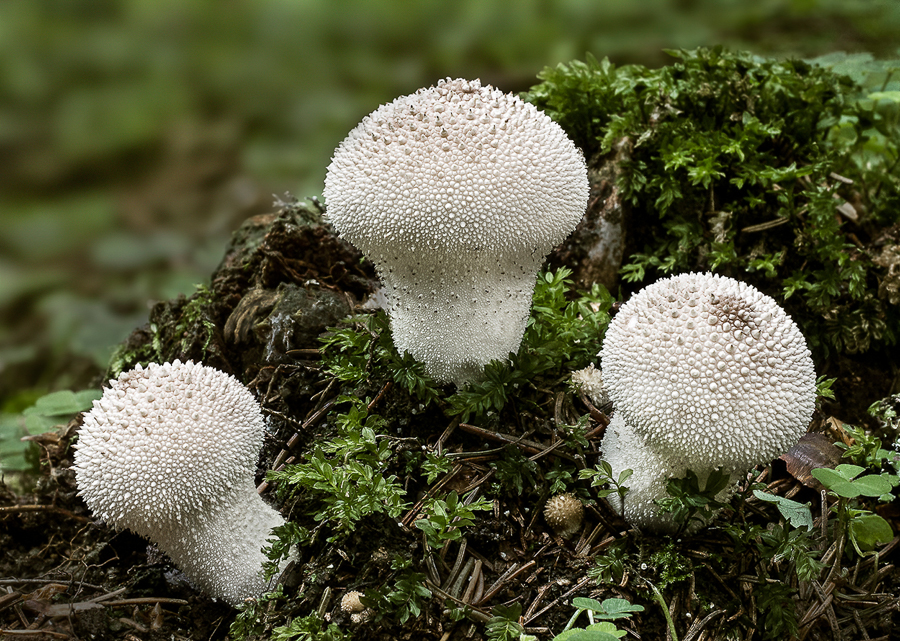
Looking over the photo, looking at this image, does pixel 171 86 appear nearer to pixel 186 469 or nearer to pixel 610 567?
pixel 186 469

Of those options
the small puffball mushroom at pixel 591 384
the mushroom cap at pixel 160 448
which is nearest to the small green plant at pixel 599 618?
the small puffball mushroom at pixel 591 384

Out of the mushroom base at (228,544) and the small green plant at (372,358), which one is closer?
the mushroom base at (228,544)

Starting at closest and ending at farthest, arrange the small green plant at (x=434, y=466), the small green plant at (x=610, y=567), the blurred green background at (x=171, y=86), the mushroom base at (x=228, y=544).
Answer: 1. the small green plant at (x=610, y=567)
2. the mushroom base at (x=228, y=544)
3. the small green plant at (x=434, y=466)
4. the blurred green background at (x=171, y=86)

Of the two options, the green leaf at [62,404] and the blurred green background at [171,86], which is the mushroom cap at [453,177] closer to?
the green leaf at [62,404]

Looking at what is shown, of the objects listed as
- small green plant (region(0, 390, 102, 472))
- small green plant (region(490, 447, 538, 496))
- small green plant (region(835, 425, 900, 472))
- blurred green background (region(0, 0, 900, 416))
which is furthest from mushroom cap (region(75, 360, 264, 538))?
blurred green background (region(0, 0, 900, 416))

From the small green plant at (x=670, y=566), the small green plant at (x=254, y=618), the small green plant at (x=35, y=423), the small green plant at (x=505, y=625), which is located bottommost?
the small green plant at (x=35, y=423)

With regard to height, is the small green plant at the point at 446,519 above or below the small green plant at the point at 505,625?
above
